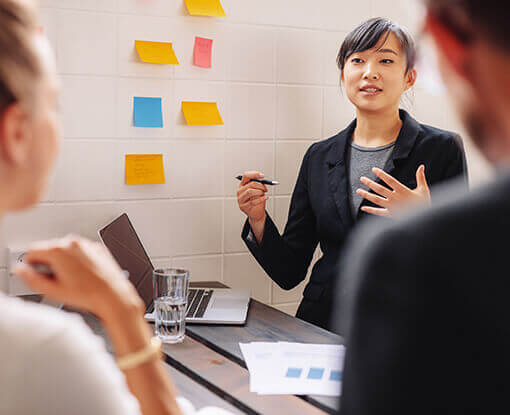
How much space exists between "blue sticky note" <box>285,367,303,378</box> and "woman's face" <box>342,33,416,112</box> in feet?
3.78

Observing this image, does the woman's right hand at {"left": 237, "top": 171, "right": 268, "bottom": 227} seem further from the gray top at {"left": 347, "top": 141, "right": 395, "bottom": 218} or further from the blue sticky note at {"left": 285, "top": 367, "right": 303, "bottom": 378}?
the blue sticky note at {"left": 285, "top": 367, "right": 303, "bottom": 378}

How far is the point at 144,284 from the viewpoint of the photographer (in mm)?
1822

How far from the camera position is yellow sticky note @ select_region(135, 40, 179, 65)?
204 cm

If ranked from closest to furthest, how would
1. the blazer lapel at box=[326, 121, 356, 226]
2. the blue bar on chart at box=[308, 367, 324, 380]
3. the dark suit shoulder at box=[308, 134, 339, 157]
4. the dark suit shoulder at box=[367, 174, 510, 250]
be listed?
1. the dark suit shoulder at box=[367, 174, 510, 250]
2. the blue bar on chart at box=[308, 367, 324, 380]
3. the blazer lapel at box=[326, 121, 356, 226]
4. the dark suit shoulder at box=[308, 134, 339, 157]

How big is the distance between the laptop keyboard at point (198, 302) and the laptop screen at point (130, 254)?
0.12m

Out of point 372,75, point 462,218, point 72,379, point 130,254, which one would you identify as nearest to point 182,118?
point 130,254

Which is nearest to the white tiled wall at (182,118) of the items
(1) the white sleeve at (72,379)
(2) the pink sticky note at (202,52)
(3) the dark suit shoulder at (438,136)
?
Result: (2) the pink sticky note at (202,52)

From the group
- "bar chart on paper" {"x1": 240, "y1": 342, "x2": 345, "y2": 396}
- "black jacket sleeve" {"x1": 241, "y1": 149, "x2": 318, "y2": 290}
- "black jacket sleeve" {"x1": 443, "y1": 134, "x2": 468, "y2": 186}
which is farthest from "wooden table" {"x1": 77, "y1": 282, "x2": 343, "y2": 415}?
"black jacket sleeve" {"x1": 443, "y1": 134, "x2": 468, "y2": 186}

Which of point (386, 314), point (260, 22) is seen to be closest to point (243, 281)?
point (260, 22)

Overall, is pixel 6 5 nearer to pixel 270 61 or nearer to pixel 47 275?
pixel 47 275

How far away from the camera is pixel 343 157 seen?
7.18ft

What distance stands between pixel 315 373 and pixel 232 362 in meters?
0.20

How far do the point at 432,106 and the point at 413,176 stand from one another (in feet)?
2.31

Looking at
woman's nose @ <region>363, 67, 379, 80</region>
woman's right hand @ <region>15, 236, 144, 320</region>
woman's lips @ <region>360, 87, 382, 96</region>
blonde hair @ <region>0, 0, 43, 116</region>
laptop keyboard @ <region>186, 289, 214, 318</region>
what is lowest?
laptop keyboard @ <region>186, 289, 214, 318</region>
